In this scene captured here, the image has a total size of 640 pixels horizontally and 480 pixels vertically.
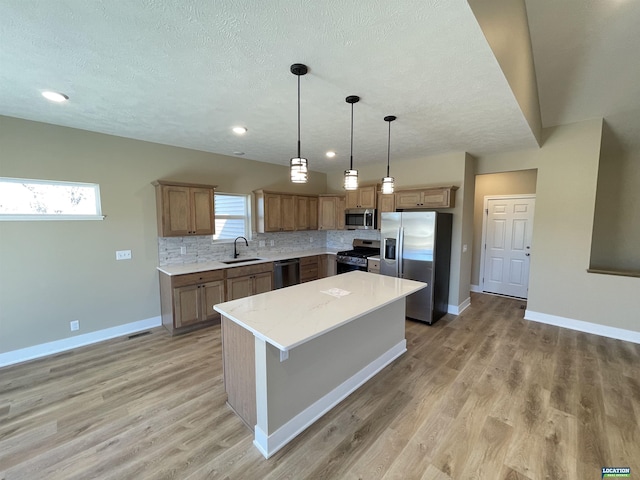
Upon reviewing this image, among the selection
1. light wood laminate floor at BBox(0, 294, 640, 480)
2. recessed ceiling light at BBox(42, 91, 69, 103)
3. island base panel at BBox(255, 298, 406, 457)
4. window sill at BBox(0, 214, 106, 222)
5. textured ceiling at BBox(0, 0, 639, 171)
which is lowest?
light wood laminate floor at BBox(0, 294, 640, 480)

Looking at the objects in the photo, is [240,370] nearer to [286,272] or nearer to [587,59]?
[286,272]

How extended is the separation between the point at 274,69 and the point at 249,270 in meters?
3.05

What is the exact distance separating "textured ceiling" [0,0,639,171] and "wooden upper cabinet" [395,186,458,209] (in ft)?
3.00

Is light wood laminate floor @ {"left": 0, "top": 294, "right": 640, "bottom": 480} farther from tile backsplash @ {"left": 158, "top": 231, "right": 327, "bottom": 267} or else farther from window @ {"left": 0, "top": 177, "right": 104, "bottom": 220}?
window @ {"left": 0, "top": 177, "right": 104, "bottom": 220}

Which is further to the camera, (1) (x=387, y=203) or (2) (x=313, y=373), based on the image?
(1) (x=387, y=203)

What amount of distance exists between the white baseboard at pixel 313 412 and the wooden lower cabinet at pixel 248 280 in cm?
231

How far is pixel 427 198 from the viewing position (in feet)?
14.3

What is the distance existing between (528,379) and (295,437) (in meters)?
2.41

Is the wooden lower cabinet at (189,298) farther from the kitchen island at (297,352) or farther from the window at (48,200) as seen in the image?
the kitchen island at (297,352)

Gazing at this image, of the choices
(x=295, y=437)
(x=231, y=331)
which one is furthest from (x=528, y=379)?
(x=231, y=331)

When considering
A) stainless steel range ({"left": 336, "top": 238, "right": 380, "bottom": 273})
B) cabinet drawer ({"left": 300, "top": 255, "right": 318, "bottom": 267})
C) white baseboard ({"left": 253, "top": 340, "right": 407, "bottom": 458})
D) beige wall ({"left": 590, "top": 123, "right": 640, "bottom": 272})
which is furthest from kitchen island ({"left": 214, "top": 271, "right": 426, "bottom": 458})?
beige wall ({"left": 590, "top": 123, "right": 640, "bottom": 272})

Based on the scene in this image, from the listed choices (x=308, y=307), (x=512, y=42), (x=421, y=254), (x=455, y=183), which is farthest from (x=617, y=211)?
(x=308, y=307)

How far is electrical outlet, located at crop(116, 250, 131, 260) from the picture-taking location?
140 inches

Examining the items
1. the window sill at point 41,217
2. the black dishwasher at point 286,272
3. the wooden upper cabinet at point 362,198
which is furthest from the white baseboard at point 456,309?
the window sill at point 41,217
